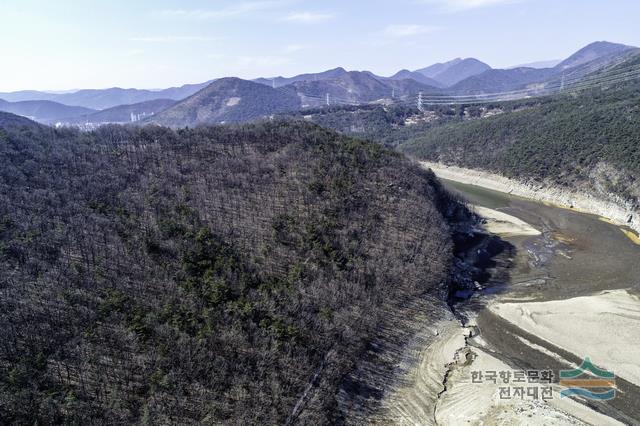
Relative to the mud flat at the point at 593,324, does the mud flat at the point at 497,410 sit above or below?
below

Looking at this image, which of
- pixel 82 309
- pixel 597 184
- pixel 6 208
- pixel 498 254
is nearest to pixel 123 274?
pixel 82 309

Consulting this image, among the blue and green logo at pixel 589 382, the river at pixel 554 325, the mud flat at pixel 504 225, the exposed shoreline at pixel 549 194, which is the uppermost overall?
the exposed shoreline at pixel 549 194

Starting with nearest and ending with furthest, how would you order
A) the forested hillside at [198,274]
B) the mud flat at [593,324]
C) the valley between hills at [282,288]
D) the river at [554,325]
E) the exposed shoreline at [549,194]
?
the forested hillside at [198,274]
the valley between hills at [282,288]
the river at [554,325]
the mud flat at [593,324]
the exposed shoreline at [549,194]

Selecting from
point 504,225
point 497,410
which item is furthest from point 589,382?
point 504,225

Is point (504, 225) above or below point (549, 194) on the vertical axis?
below

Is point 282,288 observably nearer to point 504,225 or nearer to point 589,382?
point 589,382

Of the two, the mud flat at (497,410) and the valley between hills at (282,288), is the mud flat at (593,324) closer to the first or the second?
the valley between hills at (282,288)

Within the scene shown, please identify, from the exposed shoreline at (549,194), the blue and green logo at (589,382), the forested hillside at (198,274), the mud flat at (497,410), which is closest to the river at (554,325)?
the mud flat at (497,410)
